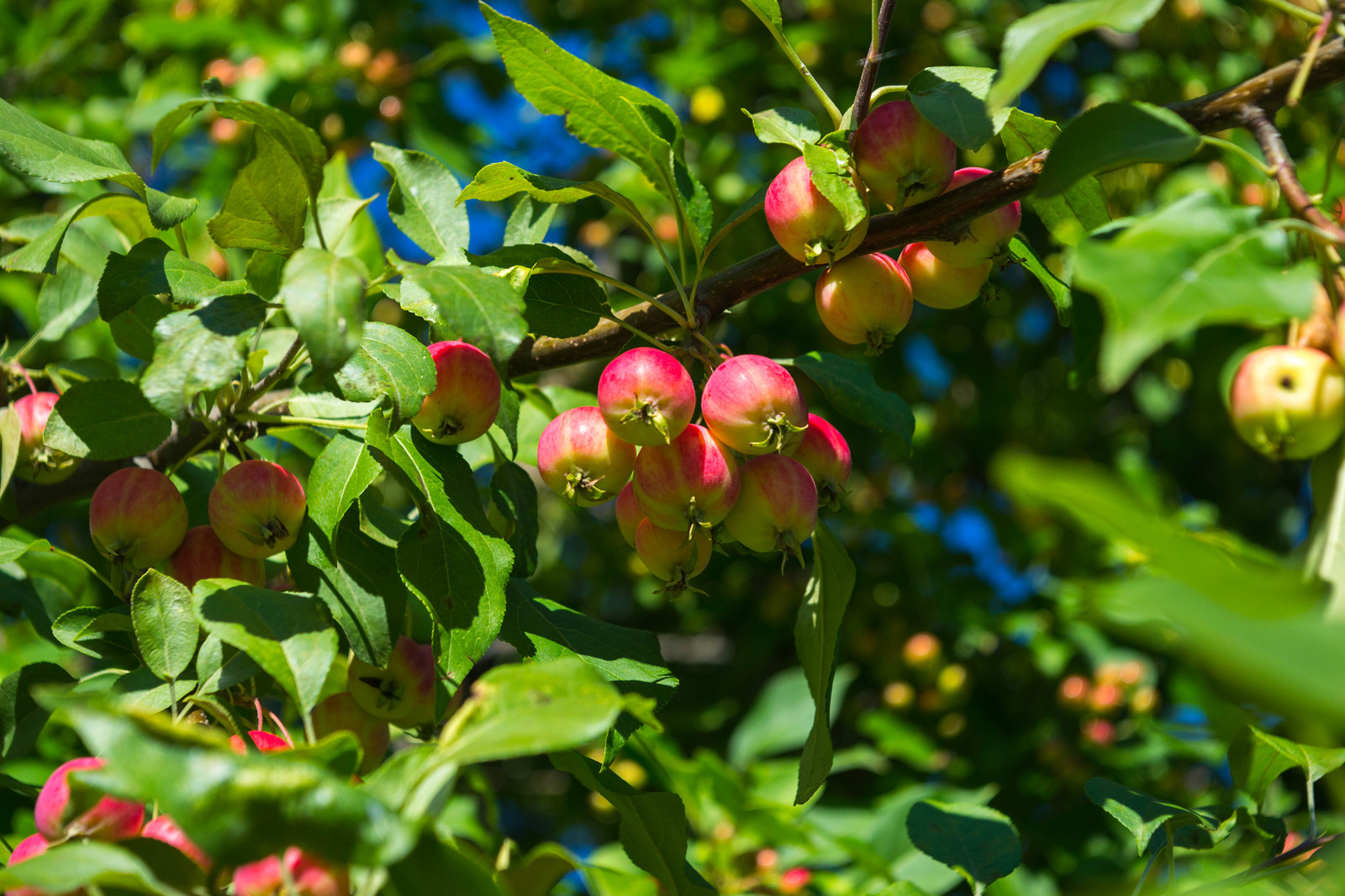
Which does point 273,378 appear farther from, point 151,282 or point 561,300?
point 561,300

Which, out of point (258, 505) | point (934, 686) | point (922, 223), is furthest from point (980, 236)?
point (934, 686)

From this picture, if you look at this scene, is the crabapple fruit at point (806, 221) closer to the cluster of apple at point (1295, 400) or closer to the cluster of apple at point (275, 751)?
the cluster of apple at point (1295, 400)

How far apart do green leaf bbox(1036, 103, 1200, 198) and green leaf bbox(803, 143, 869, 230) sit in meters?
0.19

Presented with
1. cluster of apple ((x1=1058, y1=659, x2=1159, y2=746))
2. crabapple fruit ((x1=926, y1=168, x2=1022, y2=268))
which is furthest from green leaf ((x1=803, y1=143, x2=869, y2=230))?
cluster of apple ((x1=1058, y1=659, x2=1159, y2=746))

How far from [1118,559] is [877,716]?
724mm

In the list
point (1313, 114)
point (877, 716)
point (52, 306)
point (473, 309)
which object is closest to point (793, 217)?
point (473, 309)

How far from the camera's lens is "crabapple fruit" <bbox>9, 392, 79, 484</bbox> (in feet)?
3.82

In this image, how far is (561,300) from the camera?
39.1 inches

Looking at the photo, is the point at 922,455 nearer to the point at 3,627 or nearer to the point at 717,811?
the point at 717,811

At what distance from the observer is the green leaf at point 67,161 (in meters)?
0.93

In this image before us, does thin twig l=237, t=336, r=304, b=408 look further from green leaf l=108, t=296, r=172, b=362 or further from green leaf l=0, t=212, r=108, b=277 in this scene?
green leaf l=0, t=212, r=108, b=277

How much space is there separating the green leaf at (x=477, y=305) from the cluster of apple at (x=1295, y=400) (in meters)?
0.54

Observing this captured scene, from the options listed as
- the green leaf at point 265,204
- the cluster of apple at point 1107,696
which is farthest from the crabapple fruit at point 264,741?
the cluster of apple at point 1107,696

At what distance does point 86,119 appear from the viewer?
2.42 metres
